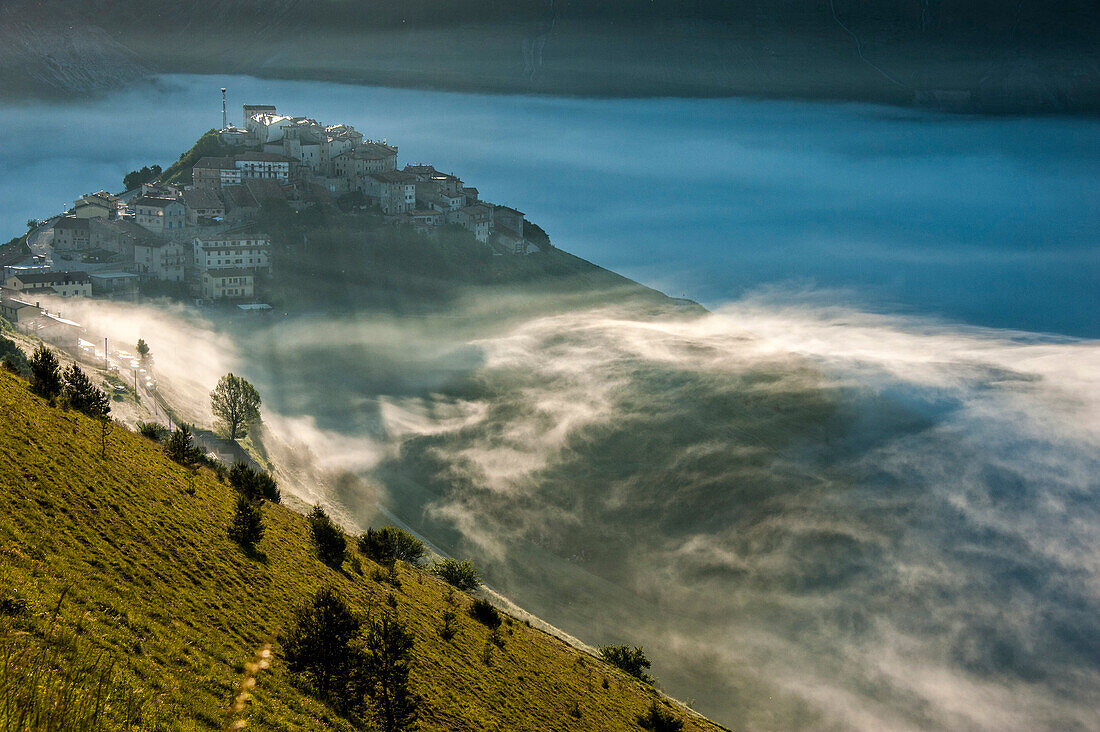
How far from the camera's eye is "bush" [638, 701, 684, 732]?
34.4 meters

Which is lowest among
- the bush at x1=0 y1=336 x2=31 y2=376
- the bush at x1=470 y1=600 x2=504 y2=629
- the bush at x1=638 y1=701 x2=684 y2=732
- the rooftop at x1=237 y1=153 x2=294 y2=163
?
the bush at x1=638 y1=701 x2=684 y2=732

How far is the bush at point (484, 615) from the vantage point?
1468 inches

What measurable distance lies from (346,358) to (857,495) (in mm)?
70435

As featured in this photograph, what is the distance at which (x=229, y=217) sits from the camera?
113938 mm

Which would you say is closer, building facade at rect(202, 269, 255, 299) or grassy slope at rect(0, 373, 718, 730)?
grassy slope at rect(0, 373, 718, 730)

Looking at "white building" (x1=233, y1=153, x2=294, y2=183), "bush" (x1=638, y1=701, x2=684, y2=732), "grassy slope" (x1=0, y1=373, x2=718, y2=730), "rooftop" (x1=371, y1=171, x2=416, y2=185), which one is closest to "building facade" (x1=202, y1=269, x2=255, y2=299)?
"white building" (x1=233, y1=153, x2=294, y2=183)

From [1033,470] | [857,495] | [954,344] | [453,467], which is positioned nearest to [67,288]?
[453,467]

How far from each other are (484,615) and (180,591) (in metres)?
Result: 20.7

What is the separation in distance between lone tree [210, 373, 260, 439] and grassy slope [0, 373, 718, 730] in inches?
1589

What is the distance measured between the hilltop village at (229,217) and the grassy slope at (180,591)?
205 ft

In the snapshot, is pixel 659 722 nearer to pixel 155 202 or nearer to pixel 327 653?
pixel 327 653

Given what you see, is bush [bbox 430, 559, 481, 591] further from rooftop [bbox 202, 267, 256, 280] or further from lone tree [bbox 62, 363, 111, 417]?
rooftop [bbox 202, 267, 256, 280]

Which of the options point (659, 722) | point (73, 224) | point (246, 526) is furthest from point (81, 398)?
point (73, 224)

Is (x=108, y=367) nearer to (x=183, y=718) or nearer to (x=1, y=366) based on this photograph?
(x=1, y=366)
